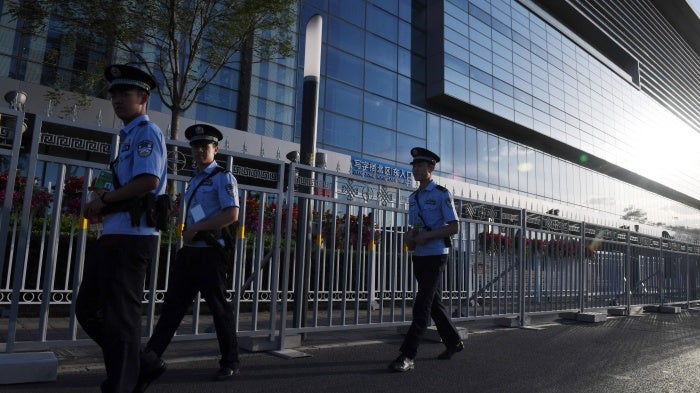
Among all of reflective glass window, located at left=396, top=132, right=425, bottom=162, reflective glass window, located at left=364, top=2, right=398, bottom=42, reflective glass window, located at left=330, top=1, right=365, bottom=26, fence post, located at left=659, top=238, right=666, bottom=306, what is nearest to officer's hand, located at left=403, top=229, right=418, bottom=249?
fence post, located at left=659, top=238, right=666, bottom=306

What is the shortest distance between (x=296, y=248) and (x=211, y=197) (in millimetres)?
1632

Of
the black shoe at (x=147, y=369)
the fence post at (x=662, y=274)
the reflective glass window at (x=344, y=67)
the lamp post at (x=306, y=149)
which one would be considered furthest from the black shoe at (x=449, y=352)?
the reflective glass window at (x=344, y=67)

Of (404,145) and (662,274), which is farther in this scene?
(404,145)

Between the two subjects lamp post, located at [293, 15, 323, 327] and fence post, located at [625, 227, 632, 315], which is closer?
lamp post, located at [293, 15, 323, 327]

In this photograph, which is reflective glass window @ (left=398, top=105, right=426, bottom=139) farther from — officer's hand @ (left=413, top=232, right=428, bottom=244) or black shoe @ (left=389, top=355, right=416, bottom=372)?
black shoe @ (left=389, top=355, right=416, bottom=372)

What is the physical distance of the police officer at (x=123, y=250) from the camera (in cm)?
249

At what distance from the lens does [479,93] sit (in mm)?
30203

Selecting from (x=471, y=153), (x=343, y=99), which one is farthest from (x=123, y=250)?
(x=471, y=153)

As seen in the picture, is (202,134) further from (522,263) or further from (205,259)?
(522,263)

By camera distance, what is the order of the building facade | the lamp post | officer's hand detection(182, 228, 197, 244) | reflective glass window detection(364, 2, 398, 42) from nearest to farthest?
officer's hand detection(182, 228, 197, 244)
the lamp post
the building facade
reflective glass window detection(364, 2, 398, 42)

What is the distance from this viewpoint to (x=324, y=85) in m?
24.6

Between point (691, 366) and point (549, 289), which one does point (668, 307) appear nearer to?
point (549, 289)

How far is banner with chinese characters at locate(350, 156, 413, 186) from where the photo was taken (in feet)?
79.7

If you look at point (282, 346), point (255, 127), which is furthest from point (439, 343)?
point (255, 127)
